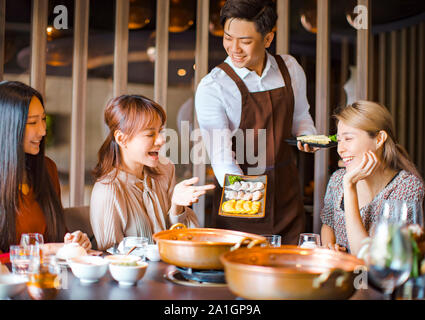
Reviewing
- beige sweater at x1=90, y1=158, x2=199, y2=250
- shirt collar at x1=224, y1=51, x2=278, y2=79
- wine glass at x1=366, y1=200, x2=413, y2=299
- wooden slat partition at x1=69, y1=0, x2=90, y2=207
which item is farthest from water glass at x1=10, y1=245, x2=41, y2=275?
shirt collar at x1=224, y1=51, x2=278, y2=79

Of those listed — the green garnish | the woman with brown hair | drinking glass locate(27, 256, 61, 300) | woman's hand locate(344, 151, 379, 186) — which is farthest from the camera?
the green garnish

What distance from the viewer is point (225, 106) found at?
2840mm

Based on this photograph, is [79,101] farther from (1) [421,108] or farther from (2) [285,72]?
(1) [421,108]

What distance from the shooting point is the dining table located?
129 centimetres

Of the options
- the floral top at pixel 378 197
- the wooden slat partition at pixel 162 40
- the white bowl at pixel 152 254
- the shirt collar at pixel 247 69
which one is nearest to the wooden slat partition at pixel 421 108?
the shirt collar at pixel 247 69

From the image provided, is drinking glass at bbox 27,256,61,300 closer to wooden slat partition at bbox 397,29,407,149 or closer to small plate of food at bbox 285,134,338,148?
small plate of food at bbox 285,134,338,148

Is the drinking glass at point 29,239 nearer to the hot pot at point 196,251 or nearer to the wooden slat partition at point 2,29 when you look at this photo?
the hot pot at point 196,251

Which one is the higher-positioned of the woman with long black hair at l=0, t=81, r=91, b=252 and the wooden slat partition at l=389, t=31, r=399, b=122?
the wooden slat partition at l=389, t=31, r=399, b=122

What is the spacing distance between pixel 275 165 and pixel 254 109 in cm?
35

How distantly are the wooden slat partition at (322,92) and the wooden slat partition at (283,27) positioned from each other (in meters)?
Answer: 0.21

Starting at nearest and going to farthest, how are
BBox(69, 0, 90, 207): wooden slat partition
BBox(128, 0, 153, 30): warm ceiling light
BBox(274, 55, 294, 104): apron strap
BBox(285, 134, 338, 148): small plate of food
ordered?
1. BBox(285, 134, 338, 148): small plate of food
2. BBox(274, 55, 294, 104): apron strap
3. BBox(69, 0, 90, 207): wooden slat partition
4. BBox(128, 0, 153, 30): warm ceiling light

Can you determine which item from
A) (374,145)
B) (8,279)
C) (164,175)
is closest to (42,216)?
(164,175)

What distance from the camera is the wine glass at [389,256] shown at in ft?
3.72
